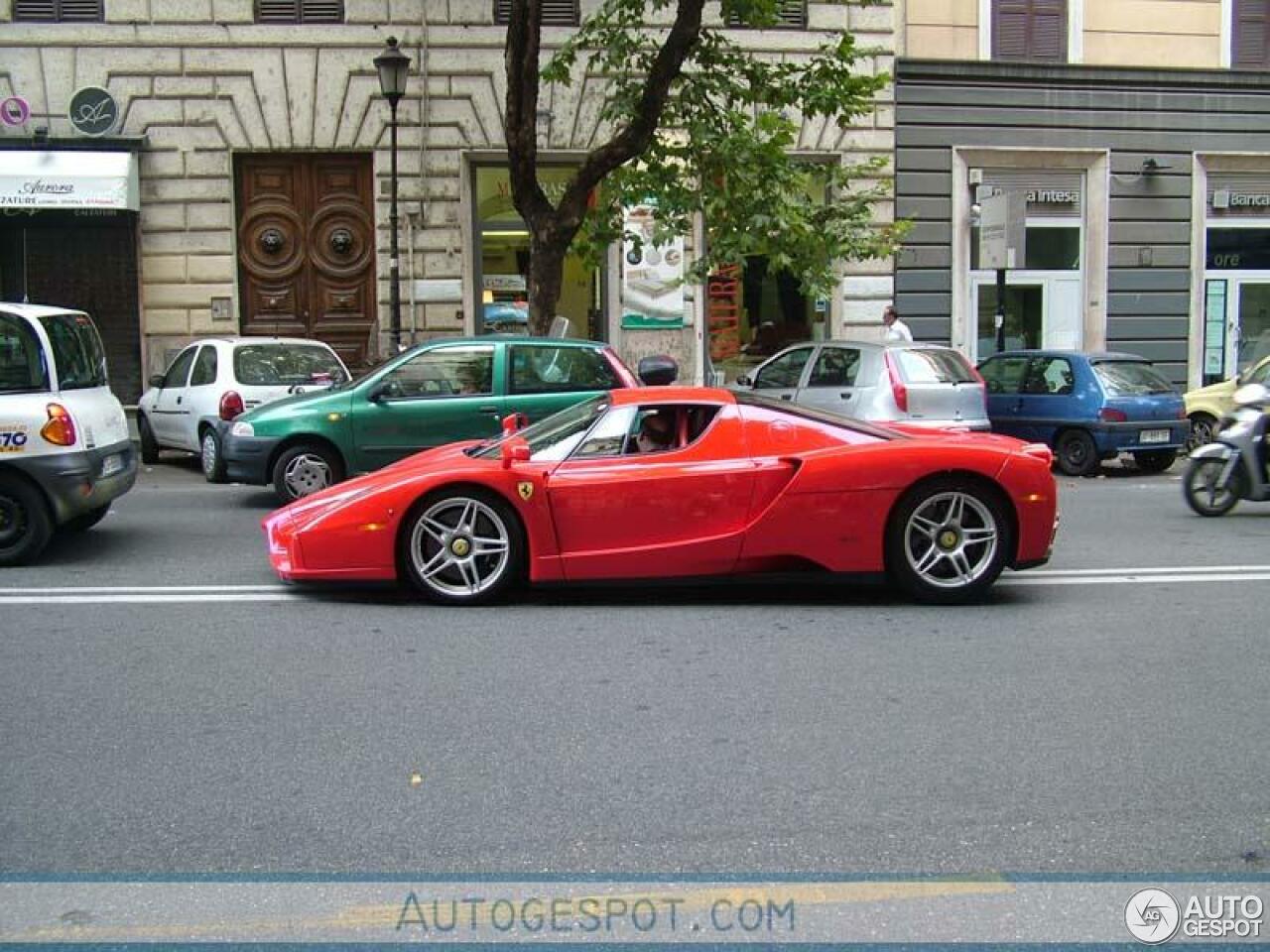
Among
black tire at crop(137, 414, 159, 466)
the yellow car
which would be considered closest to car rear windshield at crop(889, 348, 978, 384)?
the yellow car

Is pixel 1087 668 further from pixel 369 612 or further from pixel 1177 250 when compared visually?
pixel 1177 250

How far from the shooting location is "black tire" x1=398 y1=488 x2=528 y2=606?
7.14 m

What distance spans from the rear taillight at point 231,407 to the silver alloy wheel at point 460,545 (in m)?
6.52

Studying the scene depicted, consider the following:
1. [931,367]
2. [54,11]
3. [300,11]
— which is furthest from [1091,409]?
[54,11]

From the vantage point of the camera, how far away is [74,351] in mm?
8961

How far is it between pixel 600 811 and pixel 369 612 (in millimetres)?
3198

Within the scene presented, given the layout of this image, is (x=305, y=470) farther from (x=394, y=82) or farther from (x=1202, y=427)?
(x=1202, y=427)

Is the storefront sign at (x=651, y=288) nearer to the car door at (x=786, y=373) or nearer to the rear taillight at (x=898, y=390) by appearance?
the car door at (x=786, y=373)

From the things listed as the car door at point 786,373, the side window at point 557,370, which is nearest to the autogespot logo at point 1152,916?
the side window at point 557,370

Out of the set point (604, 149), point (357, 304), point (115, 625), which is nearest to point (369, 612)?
point (115, 625)

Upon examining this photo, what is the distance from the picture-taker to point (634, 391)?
24.7 ft

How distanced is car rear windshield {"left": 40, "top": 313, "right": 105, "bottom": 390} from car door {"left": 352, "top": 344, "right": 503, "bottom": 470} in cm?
235

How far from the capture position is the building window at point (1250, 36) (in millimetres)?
21156

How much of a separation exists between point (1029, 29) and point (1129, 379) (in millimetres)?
8234
